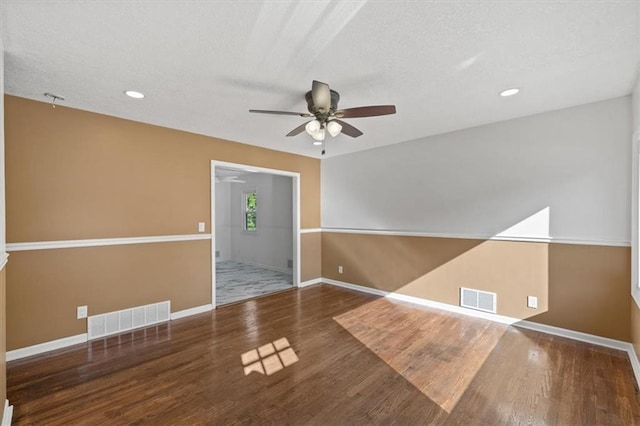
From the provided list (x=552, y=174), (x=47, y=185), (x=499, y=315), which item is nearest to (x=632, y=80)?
(x=552, y=174)

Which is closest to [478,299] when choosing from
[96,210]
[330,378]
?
[330,378]

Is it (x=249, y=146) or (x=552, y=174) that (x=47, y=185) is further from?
(x=552, y=174)

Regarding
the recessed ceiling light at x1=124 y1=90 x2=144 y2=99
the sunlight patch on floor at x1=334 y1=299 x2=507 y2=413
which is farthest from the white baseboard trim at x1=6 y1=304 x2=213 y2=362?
the sunlight patch on floor at x1=334 y1=299 x2=507 y2=413

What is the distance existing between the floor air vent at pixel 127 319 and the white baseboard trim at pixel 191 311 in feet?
0.36

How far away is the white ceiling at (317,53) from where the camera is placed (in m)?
1.65

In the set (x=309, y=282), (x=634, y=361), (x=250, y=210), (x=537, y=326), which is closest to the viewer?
(x=634, y=361)

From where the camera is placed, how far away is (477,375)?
2.45m

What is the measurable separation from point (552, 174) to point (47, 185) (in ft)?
18.2

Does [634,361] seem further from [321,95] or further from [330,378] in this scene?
[321,95]

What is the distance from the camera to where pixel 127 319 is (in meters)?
3.39

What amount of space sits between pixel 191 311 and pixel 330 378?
2.48 metres

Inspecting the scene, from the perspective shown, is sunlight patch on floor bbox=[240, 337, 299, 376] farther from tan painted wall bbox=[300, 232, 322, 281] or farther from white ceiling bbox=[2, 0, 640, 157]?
white ceiling bbox=[2, 0, 640, 157]

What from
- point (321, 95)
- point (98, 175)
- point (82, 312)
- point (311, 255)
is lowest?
point (82, 312)

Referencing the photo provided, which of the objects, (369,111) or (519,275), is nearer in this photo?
(369,111)
